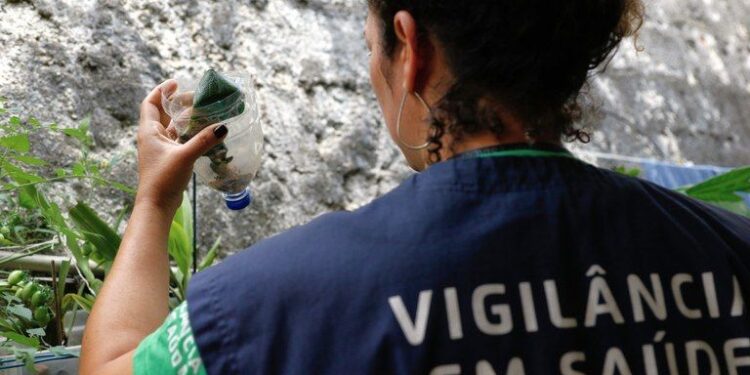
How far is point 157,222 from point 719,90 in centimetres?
303

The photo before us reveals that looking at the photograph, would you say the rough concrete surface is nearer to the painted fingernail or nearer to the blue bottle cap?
the blue bottle cap

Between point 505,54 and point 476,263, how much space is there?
0.74 ft

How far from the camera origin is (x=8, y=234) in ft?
4.63

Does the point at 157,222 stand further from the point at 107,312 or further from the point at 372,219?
the point at 372,219

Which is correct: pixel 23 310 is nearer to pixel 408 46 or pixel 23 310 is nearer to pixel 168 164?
pixel 168 164

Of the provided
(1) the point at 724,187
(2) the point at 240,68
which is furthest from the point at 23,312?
(1) the point at 724,187

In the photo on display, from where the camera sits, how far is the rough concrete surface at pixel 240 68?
1.67 meters

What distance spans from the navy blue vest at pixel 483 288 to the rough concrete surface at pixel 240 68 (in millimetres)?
319

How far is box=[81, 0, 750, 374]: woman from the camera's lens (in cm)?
80

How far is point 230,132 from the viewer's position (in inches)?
48.4

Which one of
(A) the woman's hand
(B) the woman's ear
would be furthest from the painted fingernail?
(B) the woman's ear

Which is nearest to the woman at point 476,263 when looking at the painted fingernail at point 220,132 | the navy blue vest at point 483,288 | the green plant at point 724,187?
the navy blue vest at point 483,288

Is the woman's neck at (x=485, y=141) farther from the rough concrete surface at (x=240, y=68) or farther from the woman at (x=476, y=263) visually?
the rough concrete surface at (x=240, y=68)

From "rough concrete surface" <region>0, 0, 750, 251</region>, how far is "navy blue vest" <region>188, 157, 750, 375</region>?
32 cm
